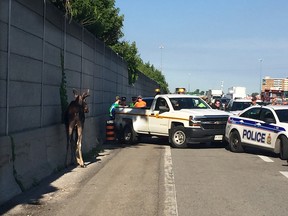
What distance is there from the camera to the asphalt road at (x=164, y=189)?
281 inches

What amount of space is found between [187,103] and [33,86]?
29.7 ft

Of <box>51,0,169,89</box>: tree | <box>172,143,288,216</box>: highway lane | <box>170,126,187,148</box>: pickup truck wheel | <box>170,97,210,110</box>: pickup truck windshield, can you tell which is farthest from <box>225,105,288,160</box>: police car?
<box>51,0,169,89</box>: tree

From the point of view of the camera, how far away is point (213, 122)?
16.5 metres

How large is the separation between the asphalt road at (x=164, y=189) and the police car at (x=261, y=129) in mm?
558

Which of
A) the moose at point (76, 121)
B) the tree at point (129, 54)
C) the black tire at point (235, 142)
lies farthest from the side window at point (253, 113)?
the tree at point (129, 54)

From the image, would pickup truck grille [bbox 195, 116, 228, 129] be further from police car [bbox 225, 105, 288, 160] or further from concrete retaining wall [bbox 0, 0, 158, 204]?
concrete retaining wall [bbox 0, 0, 158, 204]

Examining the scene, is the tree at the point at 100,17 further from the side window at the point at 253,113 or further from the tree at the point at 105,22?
the side window at the point at 253,113

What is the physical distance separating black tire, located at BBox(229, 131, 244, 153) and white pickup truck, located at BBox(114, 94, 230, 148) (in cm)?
101

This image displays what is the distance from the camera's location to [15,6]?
8648mm

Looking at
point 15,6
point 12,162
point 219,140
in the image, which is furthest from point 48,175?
point 219,140

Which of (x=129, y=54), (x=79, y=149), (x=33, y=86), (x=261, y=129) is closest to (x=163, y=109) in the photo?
(x=261, y=129)

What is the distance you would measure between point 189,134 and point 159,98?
2.46 metres

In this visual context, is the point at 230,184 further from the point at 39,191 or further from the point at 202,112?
the point at 202,112

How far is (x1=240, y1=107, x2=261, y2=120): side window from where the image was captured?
1470 centimetres
